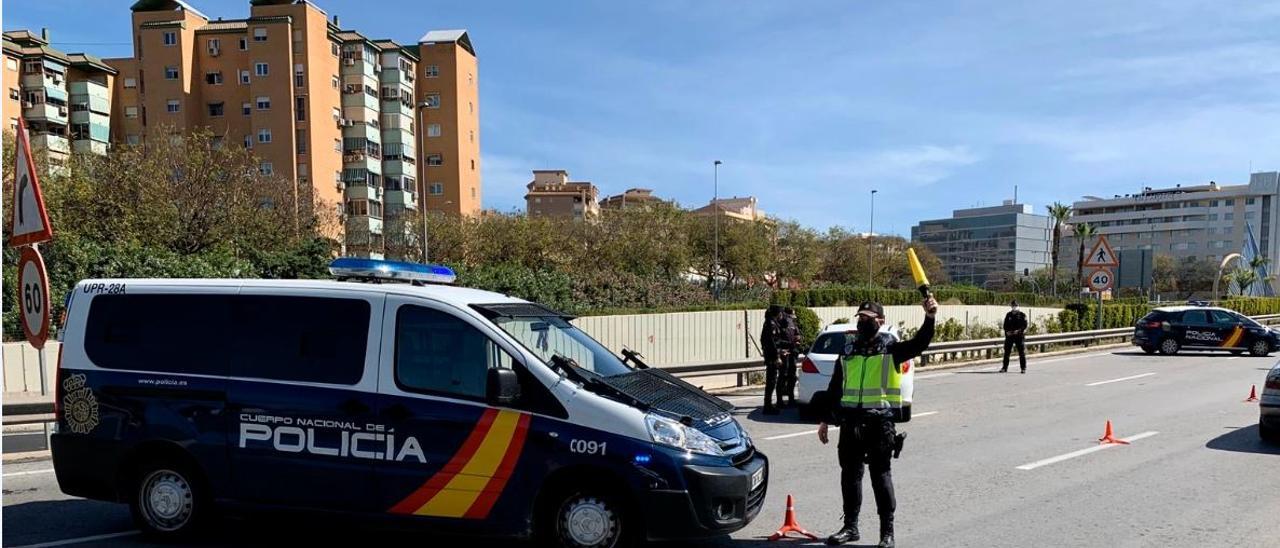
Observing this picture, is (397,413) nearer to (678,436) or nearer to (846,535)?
(678,436)

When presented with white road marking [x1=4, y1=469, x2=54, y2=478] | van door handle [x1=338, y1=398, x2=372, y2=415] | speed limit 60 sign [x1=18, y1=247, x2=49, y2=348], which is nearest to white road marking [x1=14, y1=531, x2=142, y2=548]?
van door handle [x1=338, y1=398, x2=372, y2=415]

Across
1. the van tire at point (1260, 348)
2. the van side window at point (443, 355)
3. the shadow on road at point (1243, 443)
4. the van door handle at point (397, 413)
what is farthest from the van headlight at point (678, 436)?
the van tire at point (1260, 348)

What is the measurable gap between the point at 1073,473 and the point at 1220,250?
173554 millimetres

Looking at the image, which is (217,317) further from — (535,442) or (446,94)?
(446,94)

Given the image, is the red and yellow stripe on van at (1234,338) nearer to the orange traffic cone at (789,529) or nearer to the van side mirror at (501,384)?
the orange traffic cone at (789,529)

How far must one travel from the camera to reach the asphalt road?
20.4ft

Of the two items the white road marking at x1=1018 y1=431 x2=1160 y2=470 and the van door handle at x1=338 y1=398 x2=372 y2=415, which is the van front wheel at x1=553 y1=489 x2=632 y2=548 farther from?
the white road marking at x1=1018 y1=431 x2=1160 y2=470

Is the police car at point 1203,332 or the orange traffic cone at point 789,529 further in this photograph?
the police car at point 1203,332

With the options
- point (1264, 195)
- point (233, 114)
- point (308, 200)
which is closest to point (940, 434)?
point (308, 200)

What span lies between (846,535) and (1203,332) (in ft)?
79.7

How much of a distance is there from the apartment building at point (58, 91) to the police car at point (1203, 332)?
2412 inches

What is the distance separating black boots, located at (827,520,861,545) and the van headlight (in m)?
1.22

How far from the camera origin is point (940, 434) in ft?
36.0

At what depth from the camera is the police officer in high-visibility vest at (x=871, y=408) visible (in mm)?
5836
